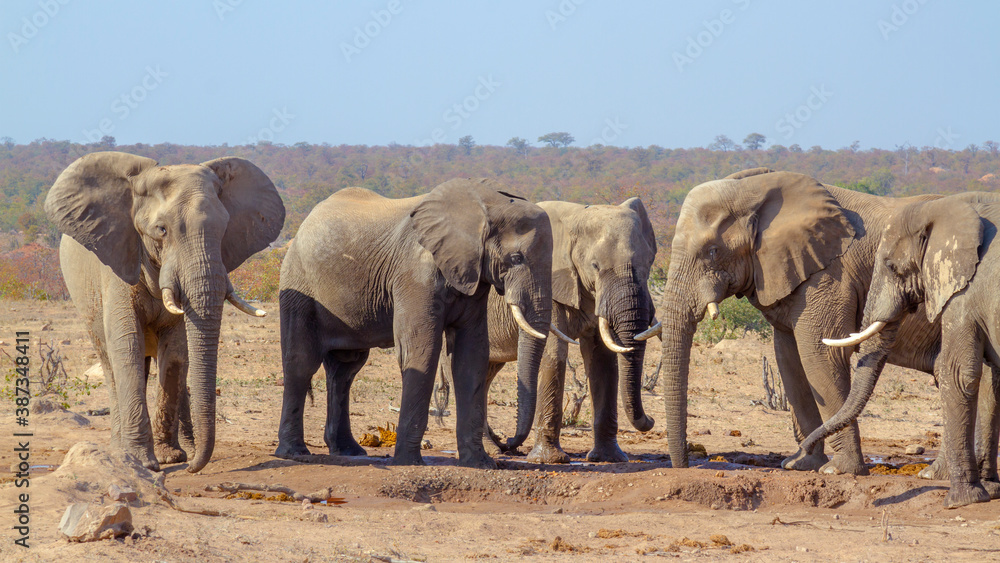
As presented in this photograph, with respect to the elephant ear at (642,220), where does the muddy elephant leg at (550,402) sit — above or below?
below

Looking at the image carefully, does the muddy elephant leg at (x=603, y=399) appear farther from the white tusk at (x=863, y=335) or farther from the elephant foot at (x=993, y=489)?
the elephant foot at (x=993, y=489)

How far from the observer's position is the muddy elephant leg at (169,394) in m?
7.75

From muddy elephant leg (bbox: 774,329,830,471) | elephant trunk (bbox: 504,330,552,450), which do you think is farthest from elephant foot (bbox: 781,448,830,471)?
elephant trunk (bbox: 504,330,552,450)

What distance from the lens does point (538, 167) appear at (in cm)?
6669

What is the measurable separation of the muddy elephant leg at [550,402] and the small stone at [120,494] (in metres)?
3.84

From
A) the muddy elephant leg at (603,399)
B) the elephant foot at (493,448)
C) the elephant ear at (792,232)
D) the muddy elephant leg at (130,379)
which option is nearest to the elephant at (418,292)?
the muddy elephant leg at (603,399)

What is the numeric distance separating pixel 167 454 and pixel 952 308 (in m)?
5.51

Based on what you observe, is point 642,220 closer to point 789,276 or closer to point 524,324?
point 789,276

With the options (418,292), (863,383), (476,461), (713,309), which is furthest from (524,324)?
(863,383)

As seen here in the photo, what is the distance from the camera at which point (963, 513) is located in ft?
20.7

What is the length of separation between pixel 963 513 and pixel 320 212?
5162mm

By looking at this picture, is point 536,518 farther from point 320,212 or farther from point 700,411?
point 700,411

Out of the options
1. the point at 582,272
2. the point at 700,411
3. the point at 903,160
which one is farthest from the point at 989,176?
the point at 582,272

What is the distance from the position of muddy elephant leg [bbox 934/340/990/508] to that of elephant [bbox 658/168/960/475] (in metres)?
1.02
